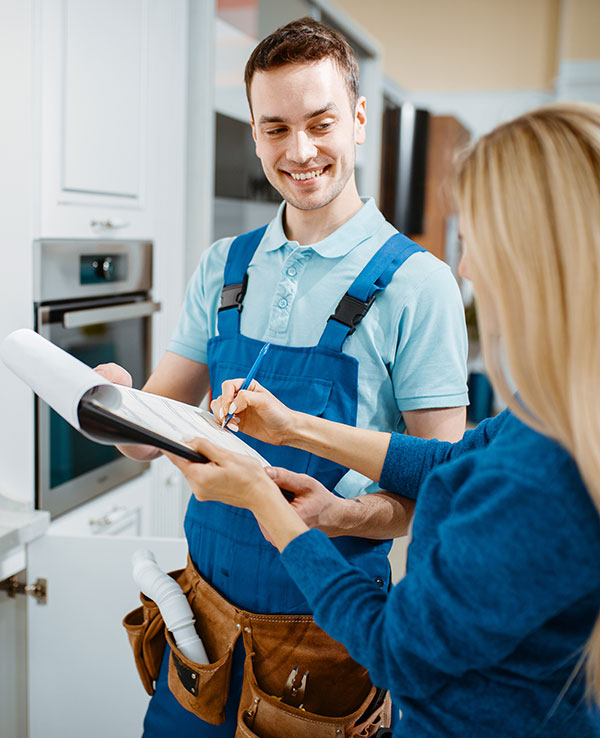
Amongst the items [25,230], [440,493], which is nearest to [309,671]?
[440,493]

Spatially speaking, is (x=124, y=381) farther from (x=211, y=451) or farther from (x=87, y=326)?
(x=87, y=326)

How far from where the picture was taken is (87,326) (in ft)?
5.69

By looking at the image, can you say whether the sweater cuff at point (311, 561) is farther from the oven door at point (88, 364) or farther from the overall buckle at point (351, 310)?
the oven door at point (88, 364)

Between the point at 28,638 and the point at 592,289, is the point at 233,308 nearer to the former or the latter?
the point at 592,289

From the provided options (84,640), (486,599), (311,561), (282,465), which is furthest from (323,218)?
(84,640)

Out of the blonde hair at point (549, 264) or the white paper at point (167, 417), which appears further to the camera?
the white paper at point (167, 417)

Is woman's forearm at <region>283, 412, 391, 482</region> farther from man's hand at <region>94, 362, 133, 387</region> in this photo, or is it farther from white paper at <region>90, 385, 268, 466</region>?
man's hand at <region>94, 362, 133, 387</region>

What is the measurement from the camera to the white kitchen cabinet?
152 centimetres

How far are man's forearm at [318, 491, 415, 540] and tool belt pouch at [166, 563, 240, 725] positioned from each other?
22 centimetres

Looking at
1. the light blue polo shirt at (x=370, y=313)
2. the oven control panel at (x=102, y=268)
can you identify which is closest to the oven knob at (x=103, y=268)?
the oven control panel at (x=102, y=268)

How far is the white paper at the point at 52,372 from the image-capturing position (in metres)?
0.80

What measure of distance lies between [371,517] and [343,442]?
0.38 ft

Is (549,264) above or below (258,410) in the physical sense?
above

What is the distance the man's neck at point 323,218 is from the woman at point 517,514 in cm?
50
